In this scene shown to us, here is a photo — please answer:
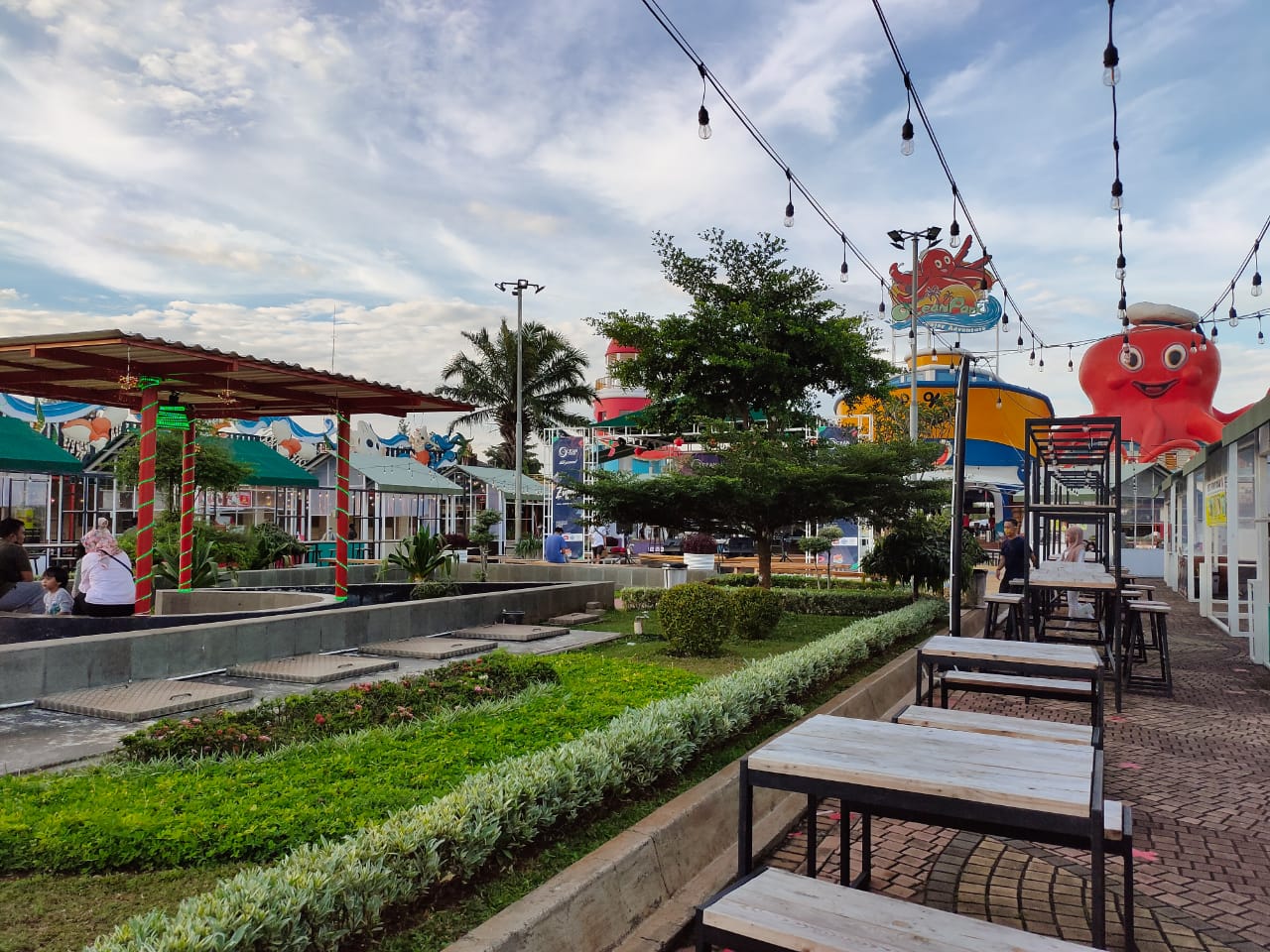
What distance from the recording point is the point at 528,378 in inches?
1639

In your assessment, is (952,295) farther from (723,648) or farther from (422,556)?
(723,648)

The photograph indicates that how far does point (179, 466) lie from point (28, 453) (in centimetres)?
301

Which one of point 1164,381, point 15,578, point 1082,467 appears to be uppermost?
point 1164,381

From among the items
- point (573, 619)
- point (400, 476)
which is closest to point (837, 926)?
point (573, 619)

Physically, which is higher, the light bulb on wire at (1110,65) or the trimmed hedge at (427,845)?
the light bulb on wire at (1110,65)

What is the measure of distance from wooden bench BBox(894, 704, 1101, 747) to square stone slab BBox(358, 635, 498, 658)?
6074 millimetres

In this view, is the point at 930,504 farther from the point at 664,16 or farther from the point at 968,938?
the point at 968,938

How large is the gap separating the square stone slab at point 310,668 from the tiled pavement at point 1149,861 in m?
4.83

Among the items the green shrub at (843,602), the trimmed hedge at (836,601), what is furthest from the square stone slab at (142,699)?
the green shrub at (843,602)

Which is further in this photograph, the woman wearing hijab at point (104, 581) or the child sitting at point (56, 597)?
the child sitting at point (56, 597)

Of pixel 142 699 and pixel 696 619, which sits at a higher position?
→ pixel 696 619

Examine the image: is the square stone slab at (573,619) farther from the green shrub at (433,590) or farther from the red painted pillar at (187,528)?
the red painted pillar at (187,528)

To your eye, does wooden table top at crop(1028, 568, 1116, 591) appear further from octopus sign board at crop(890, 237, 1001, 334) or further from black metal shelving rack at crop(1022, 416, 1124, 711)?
octopus sign board at crop(890, 237, 1001, 334)

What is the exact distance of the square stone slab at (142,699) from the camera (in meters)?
6.52
